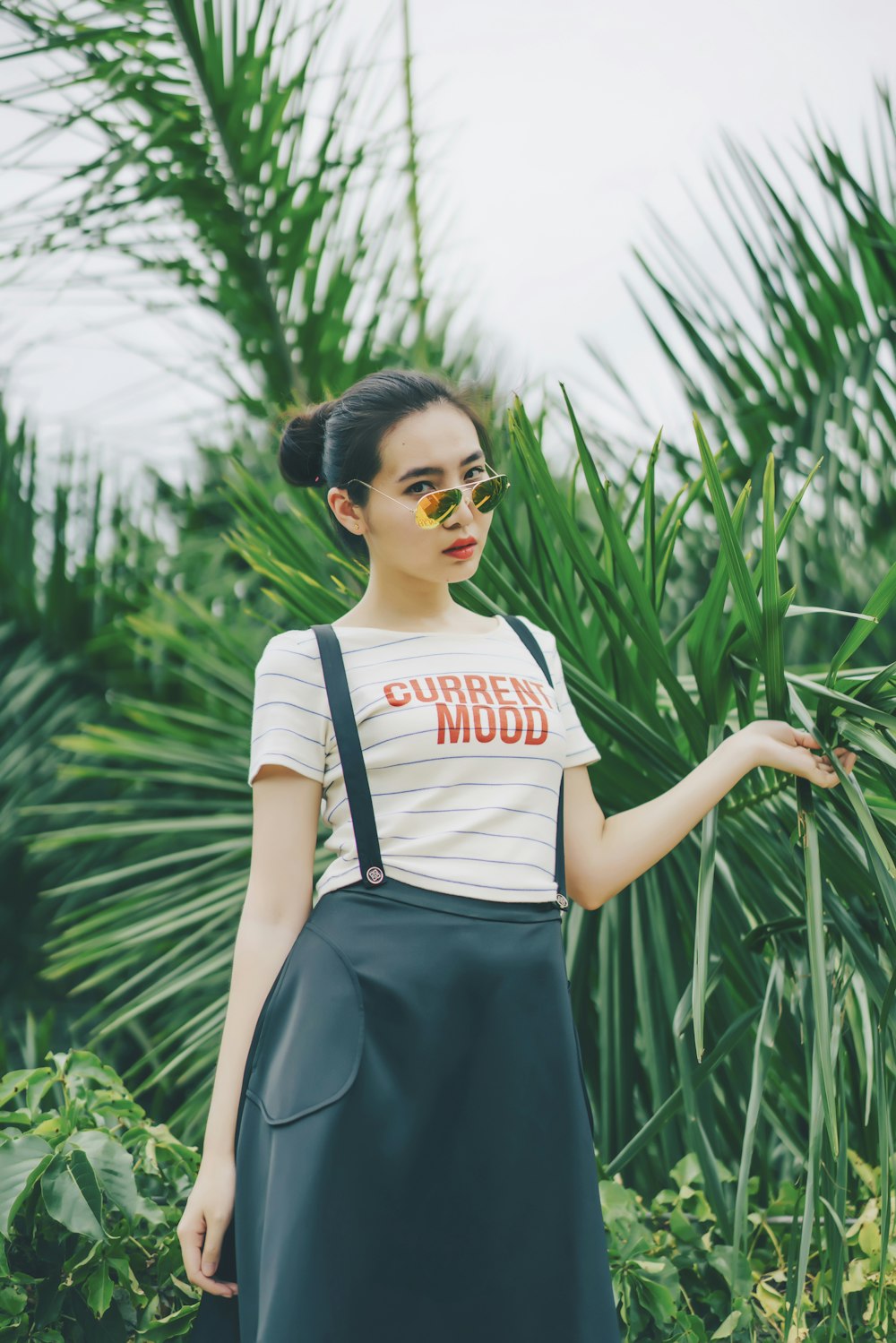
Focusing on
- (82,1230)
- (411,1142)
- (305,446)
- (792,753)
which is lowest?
(82,1230)

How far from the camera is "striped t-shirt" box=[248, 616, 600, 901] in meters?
1.02

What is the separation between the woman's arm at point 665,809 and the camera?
110cm

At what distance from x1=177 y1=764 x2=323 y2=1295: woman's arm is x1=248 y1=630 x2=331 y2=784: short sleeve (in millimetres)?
14

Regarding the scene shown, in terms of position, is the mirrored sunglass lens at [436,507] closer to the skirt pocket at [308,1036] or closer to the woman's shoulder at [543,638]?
the woman's shoulder at [543,638]

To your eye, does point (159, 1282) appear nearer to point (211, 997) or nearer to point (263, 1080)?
point (263, 1080)

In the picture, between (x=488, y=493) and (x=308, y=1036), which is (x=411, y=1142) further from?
(x=488, y=493)

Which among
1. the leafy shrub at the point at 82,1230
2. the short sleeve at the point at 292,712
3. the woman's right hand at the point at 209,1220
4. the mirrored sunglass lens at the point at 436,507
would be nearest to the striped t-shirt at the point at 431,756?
the short sleeve at the point at 292,712

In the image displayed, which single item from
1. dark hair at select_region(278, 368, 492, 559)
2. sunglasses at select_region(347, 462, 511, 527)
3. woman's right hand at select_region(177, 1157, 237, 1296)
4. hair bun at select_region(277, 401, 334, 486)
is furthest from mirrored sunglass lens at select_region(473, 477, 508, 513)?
woman's right hand at select_region(177, 1157, 237, 1296)

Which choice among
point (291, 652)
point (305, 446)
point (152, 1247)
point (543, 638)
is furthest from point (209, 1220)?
point (305, 446)

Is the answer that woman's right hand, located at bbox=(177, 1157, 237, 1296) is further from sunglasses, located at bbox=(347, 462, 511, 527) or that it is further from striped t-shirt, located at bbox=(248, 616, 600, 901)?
sunglasses, located at bbox=(347, 462, 511, 527)

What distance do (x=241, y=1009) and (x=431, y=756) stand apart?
0.87ft

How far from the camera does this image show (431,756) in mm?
1042

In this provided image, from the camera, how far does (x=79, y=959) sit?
195 centimetres

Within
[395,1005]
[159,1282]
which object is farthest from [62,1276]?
[395,1005]
